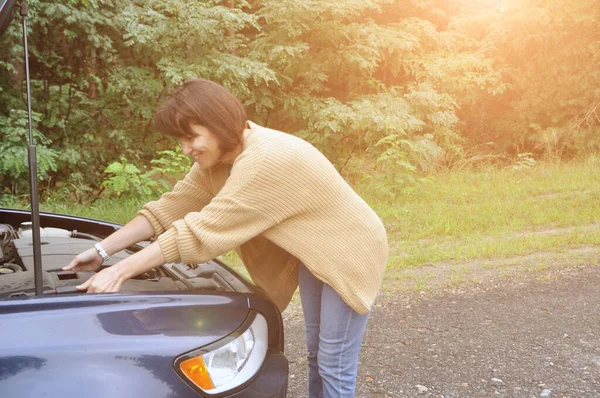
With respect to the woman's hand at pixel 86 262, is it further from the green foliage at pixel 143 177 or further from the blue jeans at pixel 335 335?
the green foliage at pixel 143 177

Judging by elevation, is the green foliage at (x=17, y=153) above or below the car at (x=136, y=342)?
below

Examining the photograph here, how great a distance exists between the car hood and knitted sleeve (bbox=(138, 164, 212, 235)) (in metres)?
0.71

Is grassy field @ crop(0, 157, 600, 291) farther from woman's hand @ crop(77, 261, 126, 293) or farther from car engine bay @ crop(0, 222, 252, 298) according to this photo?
woman's hand @ crop(77, 261, 126, 293)

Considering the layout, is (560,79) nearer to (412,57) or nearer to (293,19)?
(412,57)

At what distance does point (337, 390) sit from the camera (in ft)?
7.80

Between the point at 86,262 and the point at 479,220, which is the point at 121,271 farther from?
the point at 479,220

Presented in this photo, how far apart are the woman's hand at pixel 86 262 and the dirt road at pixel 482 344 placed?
1337 mm

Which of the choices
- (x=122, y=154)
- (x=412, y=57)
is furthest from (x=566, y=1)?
(x=122, y=154)

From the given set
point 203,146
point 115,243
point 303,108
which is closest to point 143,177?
point 303,108

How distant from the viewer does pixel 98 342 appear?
5.31ft

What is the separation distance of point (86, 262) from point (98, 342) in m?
0.75

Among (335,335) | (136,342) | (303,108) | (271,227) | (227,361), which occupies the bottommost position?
(303,108)

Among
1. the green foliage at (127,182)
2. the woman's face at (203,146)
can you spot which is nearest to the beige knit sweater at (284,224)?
the woman's face at (203,146)

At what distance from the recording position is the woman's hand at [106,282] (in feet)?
6.18
